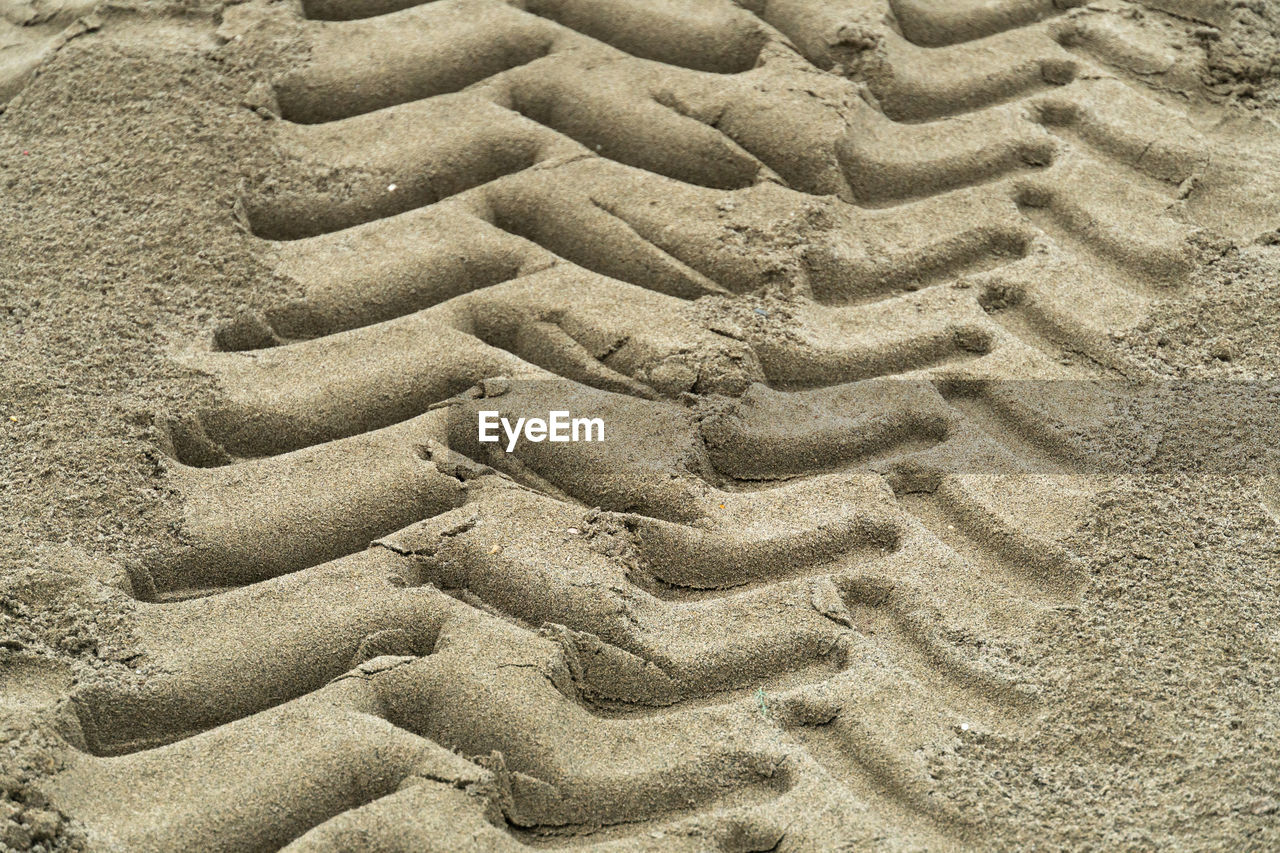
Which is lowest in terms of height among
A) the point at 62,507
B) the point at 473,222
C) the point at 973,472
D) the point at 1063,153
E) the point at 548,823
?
the point at 548,823

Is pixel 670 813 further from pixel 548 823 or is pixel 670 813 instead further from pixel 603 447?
pixel 603 447

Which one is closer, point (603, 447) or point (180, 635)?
point (180, 635)

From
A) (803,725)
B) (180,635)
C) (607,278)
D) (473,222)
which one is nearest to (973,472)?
(803,725)

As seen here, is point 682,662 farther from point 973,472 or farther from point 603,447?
point 973,472

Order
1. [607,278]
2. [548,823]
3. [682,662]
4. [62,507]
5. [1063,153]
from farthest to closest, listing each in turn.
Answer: [1063,153] → [607,278] → [62,507] → [682,662] → [548,823]

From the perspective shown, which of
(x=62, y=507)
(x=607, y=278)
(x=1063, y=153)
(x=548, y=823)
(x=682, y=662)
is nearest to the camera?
(x=548, y=823)

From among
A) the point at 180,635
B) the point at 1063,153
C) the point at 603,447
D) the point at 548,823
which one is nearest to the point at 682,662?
the point at 548,823

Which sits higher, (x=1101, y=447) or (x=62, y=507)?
(x=1101, y=447)
